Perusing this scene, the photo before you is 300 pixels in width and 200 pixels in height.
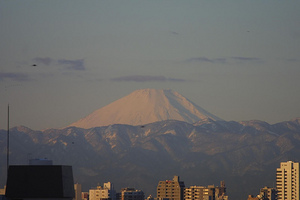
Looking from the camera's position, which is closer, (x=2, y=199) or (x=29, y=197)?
(x=29, y=197)

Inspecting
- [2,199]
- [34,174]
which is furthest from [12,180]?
[2,199]

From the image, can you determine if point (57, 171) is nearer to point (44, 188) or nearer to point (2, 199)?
point (44, 188)

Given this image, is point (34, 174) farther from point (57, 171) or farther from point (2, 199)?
point (2, 199)

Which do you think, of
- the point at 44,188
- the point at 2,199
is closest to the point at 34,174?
the point at 44,188

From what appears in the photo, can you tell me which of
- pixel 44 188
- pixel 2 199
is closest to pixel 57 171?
pixel 44 188

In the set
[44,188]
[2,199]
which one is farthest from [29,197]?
[2,199]

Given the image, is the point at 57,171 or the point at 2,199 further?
the point at 2,199
